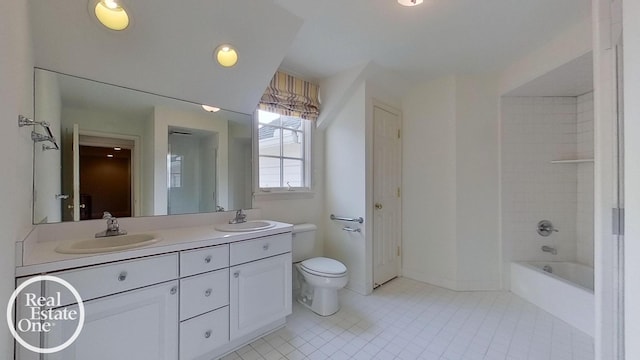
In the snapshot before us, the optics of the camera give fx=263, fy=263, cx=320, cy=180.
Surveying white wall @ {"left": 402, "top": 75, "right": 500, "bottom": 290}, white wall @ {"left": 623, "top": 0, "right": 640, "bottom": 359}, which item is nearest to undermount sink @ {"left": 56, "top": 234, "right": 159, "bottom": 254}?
white wall @ {"left": 623, "top": 0, "right": 640, "bottom": 359}

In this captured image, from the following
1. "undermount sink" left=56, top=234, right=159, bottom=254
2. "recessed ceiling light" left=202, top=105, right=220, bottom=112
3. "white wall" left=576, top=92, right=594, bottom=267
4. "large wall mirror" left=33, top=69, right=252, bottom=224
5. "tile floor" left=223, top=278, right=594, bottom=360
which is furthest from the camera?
"white wall" left=576, top=92, right=594, bottom=267

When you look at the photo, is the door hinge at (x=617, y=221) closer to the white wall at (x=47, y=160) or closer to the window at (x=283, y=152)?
the window at (x=283, y=152)

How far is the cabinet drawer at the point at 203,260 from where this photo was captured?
4.91 feet

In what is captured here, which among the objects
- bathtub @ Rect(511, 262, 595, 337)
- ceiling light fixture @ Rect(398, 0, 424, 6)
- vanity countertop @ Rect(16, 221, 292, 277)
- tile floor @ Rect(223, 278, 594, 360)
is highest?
ceiling light fixture @ Rect(398, 0, 424, 6)

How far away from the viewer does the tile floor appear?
1.74m

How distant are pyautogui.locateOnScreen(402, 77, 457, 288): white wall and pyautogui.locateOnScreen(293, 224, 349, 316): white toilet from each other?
1.12 m

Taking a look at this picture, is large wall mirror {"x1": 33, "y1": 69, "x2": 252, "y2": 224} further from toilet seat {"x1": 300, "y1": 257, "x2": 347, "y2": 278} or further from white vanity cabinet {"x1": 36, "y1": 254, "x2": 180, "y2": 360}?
toilet seat {"x1": 300, "y1": 257, "x2": 347, "y2": 278}

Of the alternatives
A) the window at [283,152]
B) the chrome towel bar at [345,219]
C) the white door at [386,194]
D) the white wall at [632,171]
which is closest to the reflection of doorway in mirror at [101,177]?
the window at [283,152]

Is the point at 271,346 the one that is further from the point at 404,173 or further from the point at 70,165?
the point at 404,173

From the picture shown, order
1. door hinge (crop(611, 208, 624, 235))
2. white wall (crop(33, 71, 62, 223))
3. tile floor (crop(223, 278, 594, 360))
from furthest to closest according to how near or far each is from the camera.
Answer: tile floor (crop(223, 278, 594, 360))
white wall (crop(33, 71, 62, 223))
door hinge (crop(611, 208, 624, 235))

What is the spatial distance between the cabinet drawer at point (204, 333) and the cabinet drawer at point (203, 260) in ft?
0.91

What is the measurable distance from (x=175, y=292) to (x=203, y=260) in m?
0.21

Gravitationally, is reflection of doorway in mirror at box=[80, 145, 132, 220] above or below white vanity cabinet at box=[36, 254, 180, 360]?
above

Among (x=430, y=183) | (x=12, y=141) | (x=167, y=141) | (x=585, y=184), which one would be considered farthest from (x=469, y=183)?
(x=12, y=141)
